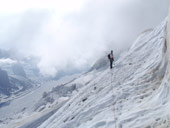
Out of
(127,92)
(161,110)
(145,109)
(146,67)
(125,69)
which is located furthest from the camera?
(125,69)

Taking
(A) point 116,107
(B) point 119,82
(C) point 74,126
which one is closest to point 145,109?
(A) point 116,107

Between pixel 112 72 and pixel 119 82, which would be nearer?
pixel 119 82

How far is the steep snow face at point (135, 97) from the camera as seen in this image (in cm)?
1642

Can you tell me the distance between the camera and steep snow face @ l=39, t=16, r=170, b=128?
16422mm

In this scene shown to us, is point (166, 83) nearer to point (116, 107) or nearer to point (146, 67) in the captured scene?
point (116, 107)

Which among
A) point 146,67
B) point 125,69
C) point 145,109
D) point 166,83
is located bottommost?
point 145,109

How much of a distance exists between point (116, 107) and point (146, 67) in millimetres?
7742

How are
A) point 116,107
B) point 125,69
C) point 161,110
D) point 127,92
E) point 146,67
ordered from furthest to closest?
point 125,69 < point 146,67 < point 127,92 < point 116,107 < point 161,110

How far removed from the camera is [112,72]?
109 ft

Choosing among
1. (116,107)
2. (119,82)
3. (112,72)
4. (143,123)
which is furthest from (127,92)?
(112,72)

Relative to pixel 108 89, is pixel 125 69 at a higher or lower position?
higher

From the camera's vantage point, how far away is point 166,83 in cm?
1756

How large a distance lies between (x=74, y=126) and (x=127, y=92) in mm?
6366

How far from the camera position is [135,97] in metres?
20.8
